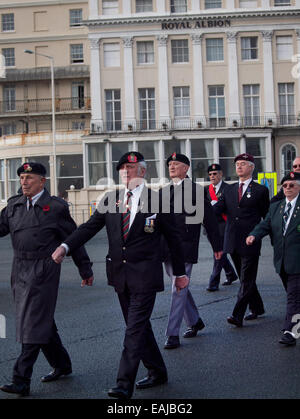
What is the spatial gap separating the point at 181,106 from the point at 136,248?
4122 cm

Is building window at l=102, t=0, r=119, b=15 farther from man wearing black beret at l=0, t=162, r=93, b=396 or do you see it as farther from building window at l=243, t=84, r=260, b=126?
man wearing black beret at l=0, t=162, r=93, b=396

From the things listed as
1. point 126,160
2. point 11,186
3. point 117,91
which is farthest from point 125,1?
point 126,160

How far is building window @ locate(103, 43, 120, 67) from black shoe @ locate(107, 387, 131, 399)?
42464mm

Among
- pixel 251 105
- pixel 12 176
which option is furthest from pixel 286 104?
pixel 12 176

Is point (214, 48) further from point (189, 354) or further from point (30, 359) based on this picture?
point (30, 359)

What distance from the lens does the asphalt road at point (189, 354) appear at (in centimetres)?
555

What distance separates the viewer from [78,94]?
58.0 metres

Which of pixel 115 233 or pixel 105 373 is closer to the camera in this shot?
pixel 115 233

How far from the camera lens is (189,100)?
1821 inches

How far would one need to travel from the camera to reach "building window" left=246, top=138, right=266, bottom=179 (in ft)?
147

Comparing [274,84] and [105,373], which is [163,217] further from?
[274,84]

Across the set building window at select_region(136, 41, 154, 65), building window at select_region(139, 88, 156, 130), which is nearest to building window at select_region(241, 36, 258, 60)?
building window at select_region(136, 41, 154, 65)

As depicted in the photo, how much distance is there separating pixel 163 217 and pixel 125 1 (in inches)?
1681

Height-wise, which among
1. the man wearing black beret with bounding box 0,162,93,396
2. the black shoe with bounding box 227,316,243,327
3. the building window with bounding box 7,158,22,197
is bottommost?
the black shoe with bounding box 227,316,243,327
